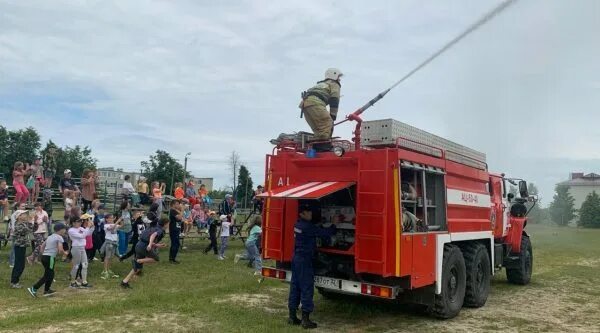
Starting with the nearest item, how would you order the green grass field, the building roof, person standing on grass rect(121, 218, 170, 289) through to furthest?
the green grass field < person standing on grass rect(121, 218, 170, 289) < the building roof

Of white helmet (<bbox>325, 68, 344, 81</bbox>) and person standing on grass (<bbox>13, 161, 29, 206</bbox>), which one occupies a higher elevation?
white helmet (<bbox>325, 68, 344, 81</bbox>)

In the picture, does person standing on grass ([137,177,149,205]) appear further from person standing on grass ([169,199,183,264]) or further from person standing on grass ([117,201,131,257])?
person standing on grass ([169,199,183,264])

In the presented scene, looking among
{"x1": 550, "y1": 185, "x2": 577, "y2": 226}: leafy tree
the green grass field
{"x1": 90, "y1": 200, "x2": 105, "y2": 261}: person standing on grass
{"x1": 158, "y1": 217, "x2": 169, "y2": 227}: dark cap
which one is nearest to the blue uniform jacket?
the green grass field

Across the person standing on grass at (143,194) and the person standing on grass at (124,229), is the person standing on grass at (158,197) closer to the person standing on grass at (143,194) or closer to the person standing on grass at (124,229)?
the person standing on grass at (143,194)

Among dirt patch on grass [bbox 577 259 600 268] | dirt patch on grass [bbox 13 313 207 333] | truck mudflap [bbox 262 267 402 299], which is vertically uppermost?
truck mudflap [bbox 262 267 402 299]

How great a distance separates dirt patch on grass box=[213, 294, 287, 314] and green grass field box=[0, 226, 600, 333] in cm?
2

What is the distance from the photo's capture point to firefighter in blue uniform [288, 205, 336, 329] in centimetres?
769

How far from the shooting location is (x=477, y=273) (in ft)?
32.2

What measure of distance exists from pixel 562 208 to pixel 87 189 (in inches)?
2839

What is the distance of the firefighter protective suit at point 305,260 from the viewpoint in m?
7.68

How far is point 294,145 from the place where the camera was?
8945mm

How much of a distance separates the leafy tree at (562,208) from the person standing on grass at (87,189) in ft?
227

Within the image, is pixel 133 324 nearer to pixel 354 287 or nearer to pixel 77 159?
pixel 354 287

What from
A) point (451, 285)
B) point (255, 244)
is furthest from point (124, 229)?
point (451, 285)
